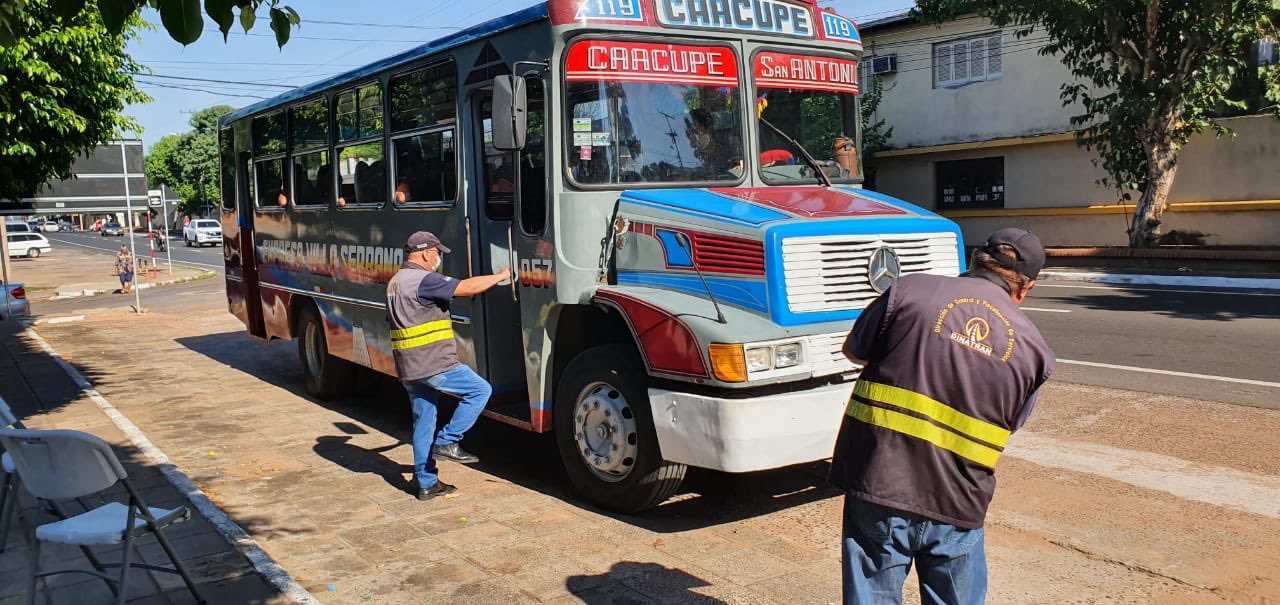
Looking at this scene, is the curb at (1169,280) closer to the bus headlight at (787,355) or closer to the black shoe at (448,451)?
the bus headlight at (787,355)

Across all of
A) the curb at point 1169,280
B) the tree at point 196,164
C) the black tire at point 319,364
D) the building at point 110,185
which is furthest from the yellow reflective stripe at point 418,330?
the tree at point 196,164

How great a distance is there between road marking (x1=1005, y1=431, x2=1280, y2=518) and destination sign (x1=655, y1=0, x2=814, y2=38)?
3263 mm

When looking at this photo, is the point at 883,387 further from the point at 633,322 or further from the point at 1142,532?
the point at 1142,532

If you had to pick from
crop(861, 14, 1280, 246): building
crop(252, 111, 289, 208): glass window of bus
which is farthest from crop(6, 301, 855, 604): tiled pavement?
crop(861, 14, 1280, 246): building

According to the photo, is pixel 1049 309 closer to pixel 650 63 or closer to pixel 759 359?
pixel 650 63

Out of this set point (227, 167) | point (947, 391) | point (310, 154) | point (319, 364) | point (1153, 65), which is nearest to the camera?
point (947, 391)

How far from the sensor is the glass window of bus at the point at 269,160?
35.0ft

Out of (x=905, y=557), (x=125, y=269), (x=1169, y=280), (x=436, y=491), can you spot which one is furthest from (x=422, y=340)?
(x=125, y=269)

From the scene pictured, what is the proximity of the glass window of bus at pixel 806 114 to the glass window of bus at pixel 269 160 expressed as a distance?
5937mm

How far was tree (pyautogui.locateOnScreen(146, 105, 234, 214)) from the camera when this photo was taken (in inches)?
3425

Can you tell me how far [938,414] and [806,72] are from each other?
409 cm

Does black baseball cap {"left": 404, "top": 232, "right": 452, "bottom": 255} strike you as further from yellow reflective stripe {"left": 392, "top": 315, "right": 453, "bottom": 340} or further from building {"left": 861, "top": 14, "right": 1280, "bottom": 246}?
building {"left": 861, "top": 14, "right": 1280, "bottom": 246}

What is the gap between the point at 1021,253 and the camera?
10.7ft

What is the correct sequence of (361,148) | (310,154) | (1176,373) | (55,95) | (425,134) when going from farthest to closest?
(55,95), (310,154), (1176,373), (361,148), (425,134)
